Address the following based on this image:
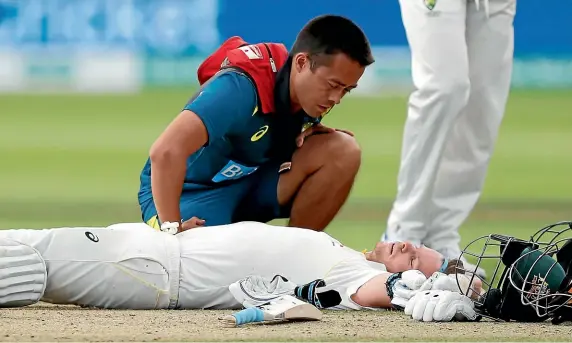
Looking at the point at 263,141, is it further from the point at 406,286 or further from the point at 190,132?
the point at 406,286

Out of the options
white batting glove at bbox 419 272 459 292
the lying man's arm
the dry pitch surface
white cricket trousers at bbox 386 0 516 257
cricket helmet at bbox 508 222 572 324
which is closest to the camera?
the dry pitch surface

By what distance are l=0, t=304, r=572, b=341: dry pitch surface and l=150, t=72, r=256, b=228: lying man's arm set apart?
0.53 meters

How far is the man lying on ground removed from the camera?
4.05m

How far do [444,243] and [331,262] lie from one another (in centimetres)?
143

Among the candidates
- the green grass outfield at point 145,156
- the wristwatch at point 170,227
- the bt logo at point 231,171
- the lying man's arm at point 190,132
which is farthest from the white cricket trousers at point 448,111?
the wristwatch at point 170,227

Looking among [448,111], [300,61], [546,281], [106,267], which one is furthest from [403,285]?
[448,111]

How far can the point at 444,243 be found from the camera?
18.4 ft

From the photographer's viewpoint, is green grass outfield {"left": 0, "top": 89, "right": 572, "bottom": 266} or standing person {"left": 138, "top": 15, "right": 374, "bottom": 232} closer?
standing person {"left": 138, "top": 15, "right": 374, "bottom": 232}

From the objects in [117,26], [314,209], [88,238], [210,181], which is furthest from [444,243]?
[117,26]

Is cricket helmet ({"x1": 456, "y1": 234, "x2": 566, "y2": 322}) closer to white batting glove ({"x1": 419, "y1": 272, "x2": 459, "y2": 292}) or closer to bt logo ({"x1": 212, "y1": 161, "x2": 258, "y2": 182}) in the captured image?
white batting glove ({"x1": 419, "y1": 272, "x2": 459, "y2": 292})

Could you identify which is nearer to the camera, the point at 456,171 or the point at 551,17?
the point at 456,171

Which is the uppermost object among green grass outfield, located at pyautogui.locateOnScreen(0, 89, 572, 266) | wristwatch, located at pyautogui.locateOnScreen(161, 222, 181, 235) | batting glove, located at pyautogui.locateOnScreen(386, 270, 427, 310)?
wristwatch, located at pyautogui.locateOnScreen(161, 222, 181, 235)

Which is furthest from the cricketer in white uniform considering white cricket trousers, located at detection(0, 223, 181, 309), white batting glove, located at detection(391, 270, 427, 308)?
white batting glove, located at detection(391, 270, 427, 308)

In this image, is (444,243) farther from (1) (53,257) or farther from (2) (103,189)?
(2) (103,189)
